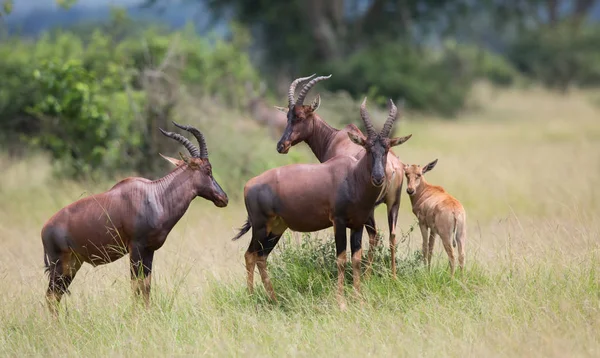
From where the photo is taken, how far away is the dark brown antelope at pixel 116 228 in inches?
258

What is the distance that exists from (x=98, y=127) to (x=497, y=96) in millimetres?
29407

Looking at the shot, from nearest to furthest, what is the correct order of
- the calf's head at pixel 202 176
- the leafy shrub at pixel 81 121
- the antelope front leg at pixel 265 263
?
the calf's head at pixel 202 176 → the antelope front leg at pixel 265 263 → the leafy shrub at pixel 81 121

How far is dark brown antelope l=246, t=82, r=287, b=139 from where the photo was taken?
18808 millimetres

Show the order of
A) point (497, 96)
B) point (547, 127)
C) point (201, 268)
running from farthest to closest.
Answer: point (497, 96) < point (547, 127) < point (201, 268)

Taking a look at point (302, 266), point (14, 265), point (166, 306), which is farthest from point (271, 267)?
point (14, 265)

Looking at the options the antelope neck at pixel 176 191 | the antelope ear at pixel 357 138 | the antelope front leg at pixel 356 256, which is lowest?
the antelope front leg at pixel 356 256

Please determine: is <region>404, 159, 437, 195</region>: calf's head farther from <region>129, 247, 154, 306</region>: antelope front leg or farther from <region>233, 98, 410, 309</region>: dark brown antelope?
<region>129, 247, 154, 306</region>: antelope front leg

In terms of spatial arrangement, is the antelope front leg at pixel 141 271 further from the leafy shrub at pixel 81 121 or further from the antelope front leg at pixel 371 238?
the leafy shrub at pixel 81 121

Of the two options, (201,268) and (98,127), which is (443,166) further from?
(201,268)

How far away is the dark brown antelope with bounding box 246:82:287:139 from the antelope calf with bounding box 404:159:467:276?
10.4 metres

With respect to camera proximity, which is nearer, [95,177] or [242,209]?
[242,209]

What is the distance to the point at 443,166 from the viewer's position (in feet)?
54.1

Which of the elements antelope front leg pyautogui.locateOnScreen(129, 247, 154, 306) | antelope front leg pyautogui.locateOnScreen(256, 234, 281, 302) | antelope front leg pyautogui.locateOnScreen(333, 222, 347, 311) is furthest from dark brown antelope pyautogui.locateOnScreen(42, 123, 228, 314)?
antelope front leg pyautogui.locateOnScreen(333, 222, 347, 311)

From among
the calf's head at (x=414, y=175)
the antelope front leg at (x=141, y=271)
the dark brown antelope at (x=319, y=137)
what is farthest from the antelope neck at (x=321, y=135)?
the antelope front leg at (x=141, y=271)
